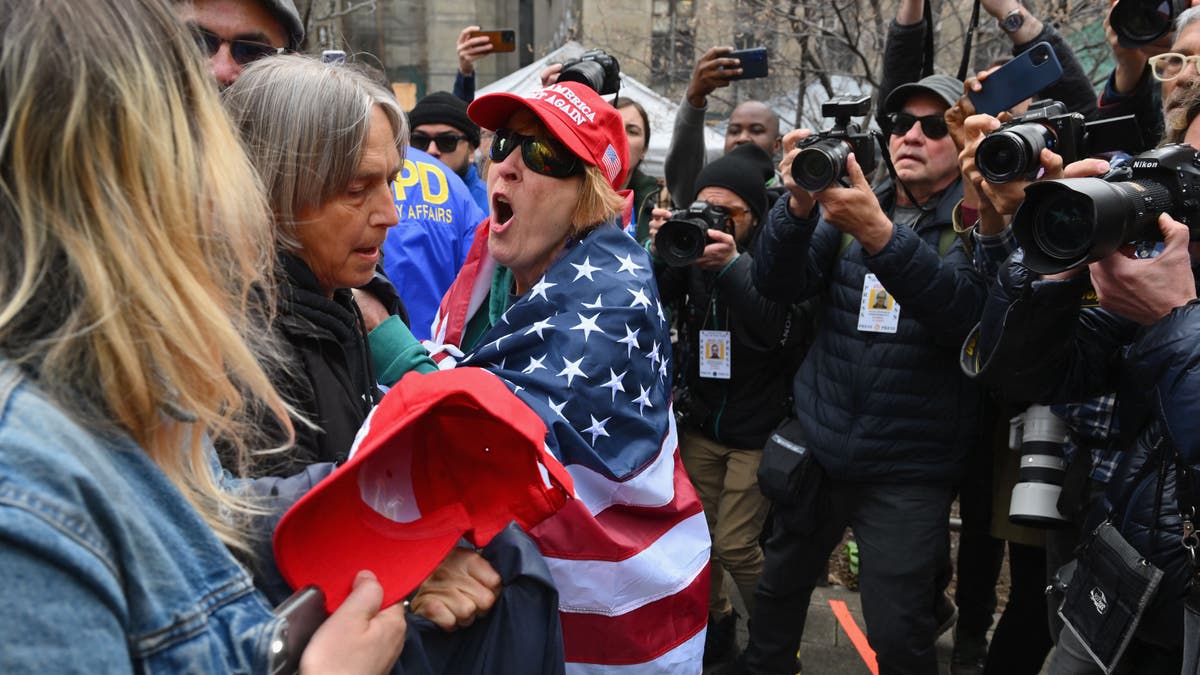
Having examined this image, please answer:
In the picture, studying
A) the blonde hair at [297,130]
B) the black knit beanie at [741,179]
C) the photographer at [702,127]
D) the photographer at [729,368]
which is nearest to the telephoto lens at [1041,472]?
the photographer at [729,368]

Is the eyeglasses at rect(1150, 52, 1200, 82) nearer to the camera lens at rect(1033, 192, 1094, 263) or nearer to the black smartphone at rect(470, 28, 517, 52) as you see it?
the camera lens at rect(1033, 192, 1094, 263)

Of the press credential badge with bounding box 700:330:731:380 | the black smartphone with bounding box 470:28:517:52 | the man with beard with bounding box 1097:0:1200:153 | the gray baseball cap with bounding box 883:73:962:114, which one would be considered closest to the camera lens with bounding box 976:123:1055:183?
the man with beard with bounding box 1097:0:1200:153

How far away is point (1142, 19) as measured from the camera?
2.97 m

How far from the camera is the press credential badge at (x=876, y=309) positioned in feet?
9.89

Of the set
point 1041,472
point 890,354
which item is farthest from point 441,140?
point 1041,472

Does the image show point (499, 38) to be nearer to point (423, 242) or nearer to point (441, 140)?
point (441, 140)

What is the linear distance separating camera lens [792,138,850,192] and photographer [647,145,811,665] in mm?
675

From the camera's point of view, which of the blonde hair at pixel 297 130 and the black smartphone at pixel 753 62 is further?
the black smartphone at pixel 753 62

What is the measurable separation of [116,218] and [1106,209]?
6.09 ft

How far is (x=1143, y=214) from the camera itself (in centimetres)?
193

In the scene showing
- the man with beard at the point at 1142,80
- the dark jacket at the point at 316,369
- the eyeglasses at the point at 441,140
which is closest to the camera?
the dark jacket at the point at 316,369

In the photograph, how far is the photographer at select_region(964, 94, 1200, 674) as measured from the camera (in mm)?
1930

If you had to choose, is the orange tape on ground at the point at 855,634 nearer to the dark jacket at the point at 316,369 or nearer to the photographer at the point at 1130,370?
the photographer at the point at 1130,370

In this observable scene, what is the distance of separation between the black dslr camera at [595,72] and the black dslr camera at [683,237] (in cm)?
58
